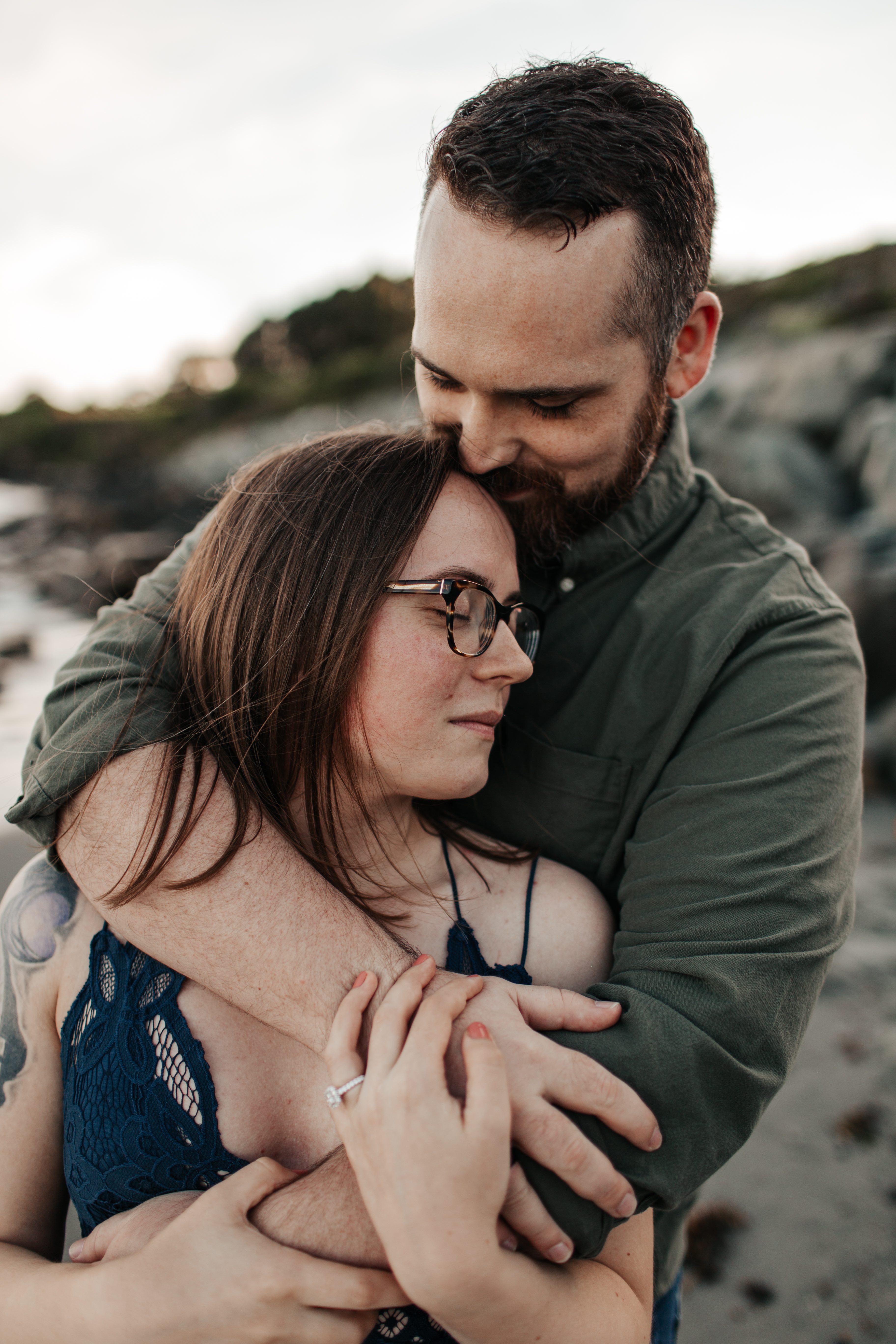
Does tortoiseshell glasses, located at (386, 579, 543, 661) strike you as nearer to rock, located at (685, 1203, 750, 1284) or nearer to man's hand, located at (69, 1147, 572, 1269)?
man's hand, located at (69, 1147, 572, 1269)

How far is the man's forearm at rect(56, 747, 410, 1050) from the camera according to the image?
1421 mm

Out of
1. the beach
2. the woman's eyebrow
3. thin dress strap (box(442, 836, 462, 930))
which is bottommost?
the beach

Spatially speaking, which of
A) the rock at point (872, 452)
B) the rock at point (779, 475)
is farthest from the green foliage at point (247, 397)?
the rock at point (872, 452)

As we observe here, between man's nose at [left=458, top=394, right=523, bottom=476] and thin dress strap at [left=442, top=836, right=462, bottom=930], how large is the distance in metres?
0.85

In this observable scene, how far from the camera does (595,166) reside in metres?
1.74

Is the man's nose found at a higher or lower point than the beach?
higher

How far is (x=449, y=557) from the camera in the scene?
1675 millimetres

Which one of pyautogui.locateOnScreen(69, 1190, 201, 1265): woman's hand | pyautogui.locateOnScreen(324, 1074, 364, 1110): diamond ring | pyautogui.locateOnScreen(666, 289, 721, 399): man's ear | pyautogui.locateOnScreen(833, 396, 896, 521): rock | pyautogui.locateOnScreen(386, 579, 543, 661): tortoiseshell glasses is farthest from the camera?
pyautogui.locateOnScreen(833, 396, 896, 521): rock

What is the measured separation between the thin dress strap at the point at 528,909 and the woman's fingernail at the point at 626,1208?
47 centimetres

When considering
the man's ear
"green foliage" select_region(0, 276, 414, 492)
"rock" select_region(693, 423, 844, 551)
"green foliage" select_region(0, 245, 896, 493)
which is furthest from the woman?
"green foliage" select_region(0, 276, 414, 492)

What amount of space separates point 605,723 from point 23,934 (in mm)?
1296

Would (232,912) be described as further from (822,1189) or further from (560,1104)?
(822,1189)

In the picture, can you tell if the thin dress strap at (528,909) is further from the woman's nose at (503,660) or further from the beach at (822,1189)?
the beach at (822,1189)

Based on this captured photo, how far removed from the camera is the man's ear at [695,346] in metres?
2.09
